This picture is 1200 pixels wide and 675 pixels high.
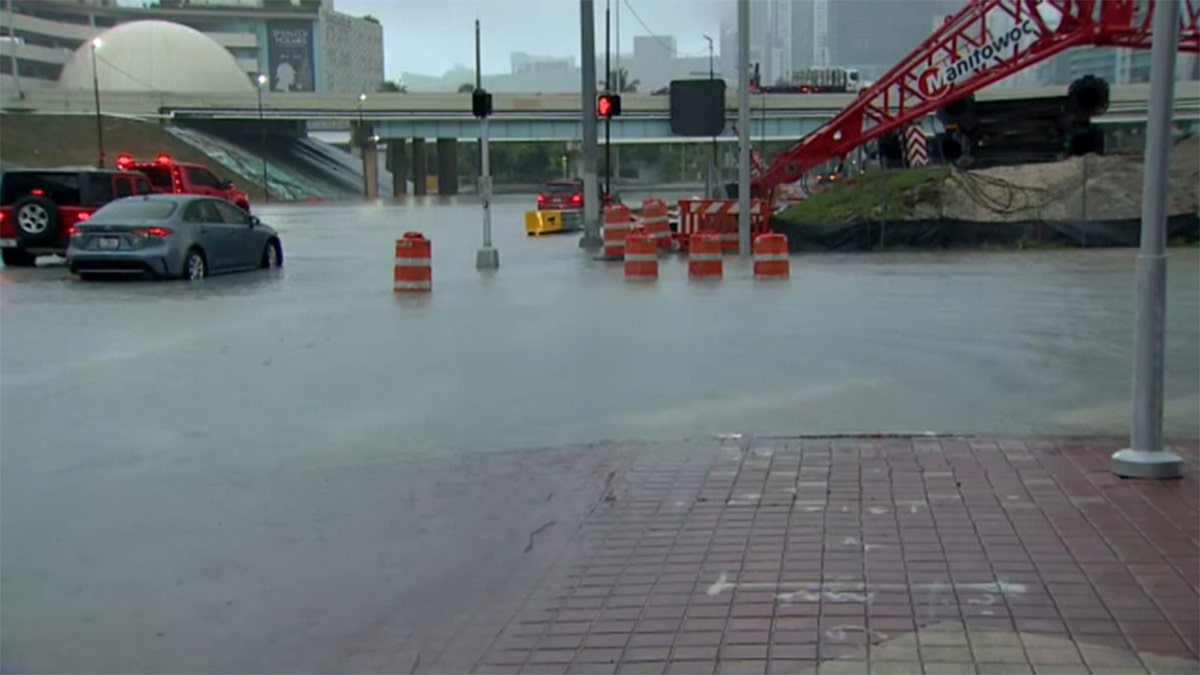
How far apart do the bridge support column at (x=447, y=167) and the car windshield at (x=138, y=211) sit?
9791 cm

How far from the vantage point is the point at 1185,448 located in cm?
834

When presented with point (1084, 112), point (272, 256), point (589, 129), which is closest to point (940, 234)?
point (589, 129)

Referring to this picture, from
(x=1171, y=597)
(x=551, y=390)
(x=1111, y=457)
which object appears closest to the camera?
Result: (x=1171, y=597)

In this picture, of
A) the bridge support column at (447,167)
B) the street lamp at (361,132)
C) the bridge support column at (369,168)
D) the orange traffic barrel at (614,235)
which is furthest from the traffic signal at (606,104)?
the bridge support column at (447,167)

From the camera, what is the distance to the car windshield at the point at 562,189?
2214 inches

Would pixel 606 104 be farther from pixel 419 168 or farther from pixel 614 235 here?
pixel 419 168

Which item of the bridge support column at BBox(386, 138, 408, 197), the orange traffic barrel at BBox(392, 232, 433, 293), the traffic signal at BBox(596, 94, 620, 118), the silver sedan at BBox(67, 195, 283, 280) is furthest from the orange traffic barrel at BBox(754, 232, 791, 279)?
the bridge support column at BBox(386, 138, 408, 197)

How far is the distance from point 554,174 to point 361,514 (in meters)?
151

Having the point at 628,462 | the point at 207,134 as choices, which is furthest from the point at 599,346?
the point at 207,134

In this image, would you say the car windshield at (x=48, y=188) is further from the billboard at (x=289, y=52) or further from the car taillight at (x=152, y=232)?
the billboard at (x=289, y=52)

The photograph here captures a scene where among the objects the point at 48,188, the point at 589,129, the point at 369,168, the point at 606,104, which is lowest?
the point at 48,188

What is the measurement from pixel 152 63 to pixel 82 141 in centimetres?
4752

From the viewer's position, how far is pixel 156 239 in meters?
20.9

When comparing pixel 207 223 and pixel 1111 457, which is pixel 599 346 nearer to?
pixel 1111 457
